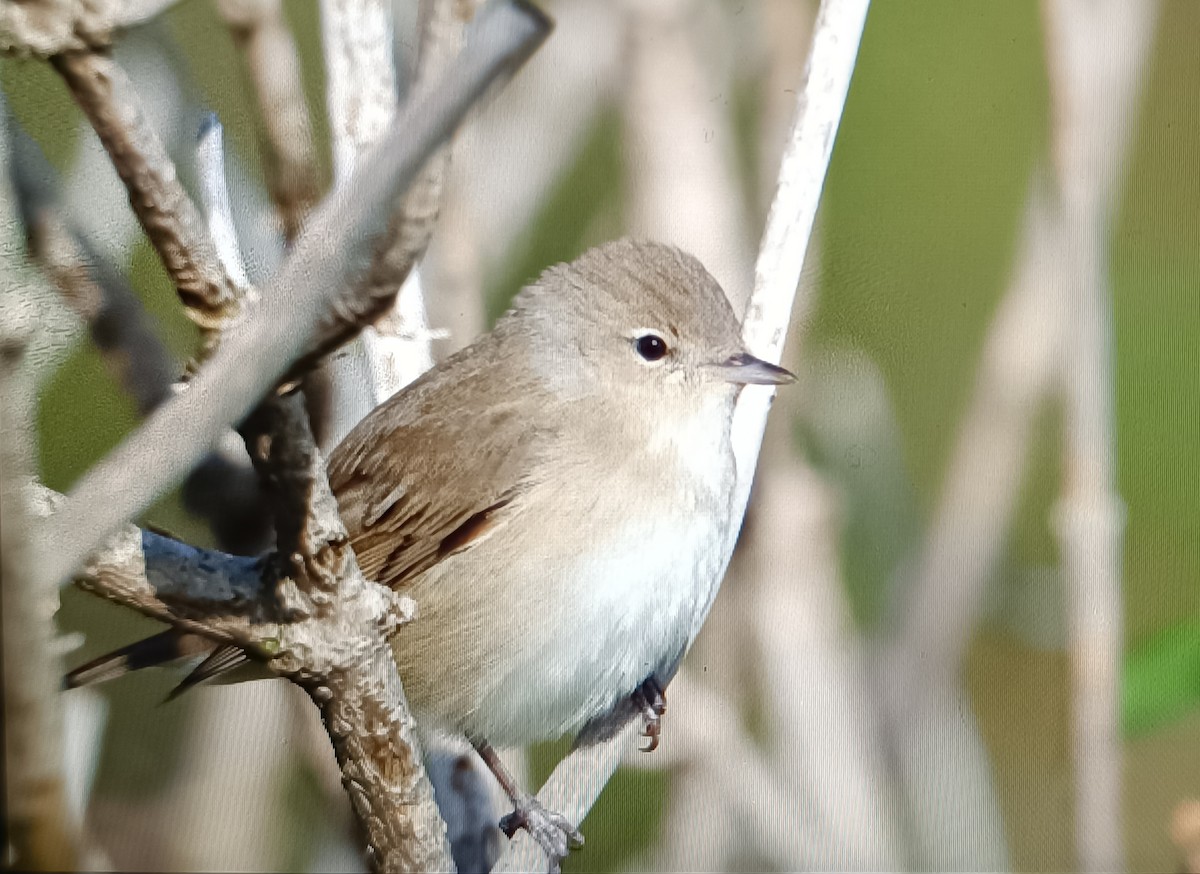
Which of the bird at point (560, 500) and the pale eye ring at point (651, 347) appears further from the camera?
the pale eye ring at point (651, 347)

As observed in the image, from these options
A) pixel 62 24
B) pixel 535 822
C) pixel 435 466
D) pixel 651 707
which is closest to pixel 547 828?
pixel 535 822

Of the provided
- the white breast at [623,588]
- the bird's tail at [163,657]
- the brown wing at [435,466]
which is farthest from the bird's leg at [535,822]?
the bird's tail at [163,657]

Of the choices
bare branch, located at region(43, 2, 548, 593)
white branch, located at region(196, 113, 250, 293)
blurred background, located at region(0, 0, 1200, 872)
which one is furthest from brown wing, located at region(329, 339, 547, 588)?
bare branch, located at region(43, 2, 548, 593)

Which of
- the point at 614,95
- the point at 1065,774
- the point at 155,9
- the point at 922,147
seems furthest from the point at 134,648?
the point at 1065,774

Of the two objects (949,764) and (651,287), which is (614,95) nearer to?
(651,287)

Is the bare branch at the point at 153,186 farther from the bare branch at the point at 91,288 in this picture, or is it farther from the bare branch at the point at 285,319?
the bare branch at the point at 91,288

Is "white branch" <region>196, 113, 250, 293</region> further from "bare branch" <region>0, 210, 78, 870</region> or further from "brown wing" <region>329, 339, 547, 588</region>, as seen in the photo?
"bare branch" <region>0, 210, 78, 870</region>
